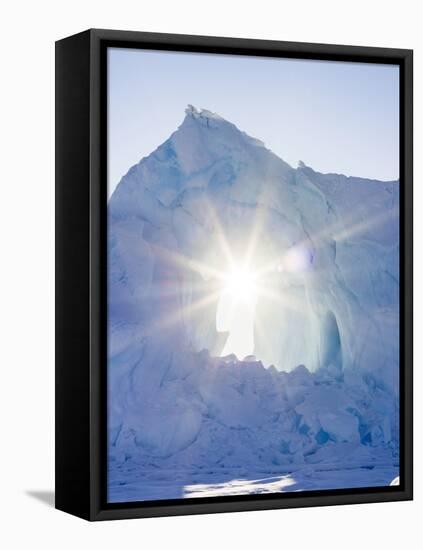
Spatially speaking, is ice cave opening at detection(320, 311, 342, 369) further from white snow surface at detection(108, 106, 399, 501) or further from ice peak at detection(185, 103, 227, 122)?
ice peak at detection(185, 103, 227, 122)

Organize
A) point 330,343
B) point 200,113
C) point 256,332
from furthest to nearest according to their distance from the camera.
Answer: point 330,343 < point 256,332 < point 200,113

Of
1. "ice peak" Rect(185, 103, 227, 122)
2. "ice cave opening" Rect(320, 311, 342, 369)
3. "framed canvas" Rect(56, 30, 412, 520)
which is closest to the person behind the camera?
"framed canvas" Rect(56, 30, 412, 520)

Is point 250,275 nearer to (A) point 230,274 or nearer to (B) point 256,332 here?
(A) point 230,274

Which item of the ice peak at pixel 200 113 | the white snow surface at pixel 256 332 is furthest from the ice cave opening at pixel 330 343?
the ice peak at pixel 200 113

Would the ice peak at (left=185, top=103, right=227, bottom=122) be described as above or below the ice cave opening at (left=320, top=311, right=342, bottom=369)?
above

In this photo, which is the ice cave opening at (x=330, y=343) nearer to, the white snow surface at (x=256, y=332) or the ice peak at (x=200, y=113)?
the white snow surface at (x=256, y=332)

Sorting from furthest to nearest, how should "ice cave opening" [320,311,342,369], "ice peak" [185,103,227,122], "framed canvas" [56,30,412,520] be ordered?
"ice cave opening" [320,311,342,369]
"ice peak" [185,103,227,122]
"framed canvas" [56,30,412,520]

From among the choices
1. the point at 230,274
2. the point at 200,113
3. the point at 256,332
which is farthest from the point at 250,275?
the point at 200,113

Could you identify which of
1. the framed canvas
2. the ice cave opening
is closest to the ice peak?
the framed canvas
